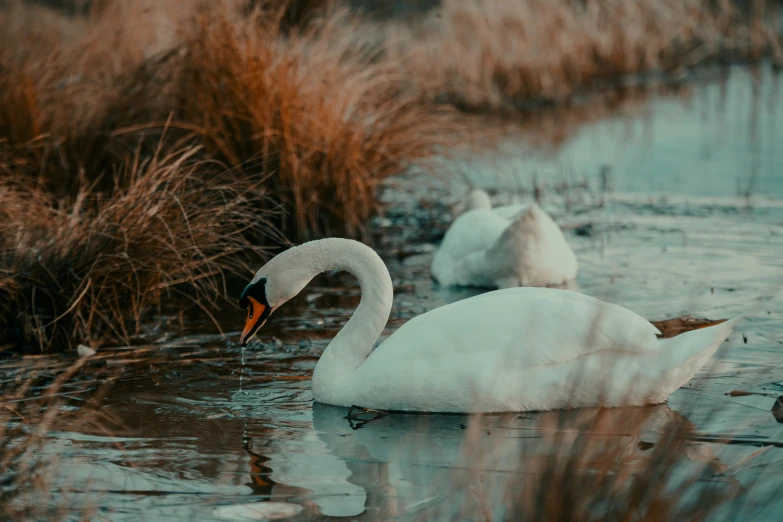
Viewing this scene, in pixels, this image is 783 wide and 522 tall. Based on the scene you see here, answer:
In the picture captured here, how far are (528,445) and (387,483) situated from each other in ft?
2.05

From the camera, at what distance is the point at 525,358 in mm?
4977

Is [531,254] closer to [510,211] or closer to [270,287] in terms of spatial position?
[510,211]

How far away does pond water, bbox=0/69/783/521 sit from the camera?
4.19m

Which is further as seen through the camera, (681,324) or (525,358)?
(681,324)

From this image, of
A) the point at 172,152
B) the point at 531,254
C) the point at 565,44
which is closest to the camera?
the point at 531,254

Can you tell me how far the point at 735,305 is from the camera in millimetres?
6781

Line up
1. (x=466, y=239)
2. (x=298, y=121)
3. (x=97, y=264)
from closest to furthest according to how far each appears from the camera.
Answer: (x=97, y=264) < (x=466, y=239) < (x=298, y=121)

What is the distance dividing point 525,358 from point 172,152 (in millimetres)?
4136

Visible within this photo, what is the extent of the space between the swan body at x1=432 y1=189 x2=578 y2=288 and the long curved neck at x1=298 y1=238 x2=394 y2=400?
5.71ft

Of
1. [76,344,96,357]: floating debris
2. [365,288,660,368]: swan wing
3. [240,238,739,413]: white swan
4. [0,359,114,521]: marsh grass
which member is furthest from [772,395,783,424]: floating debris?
[76,344,96,357]: floating debris

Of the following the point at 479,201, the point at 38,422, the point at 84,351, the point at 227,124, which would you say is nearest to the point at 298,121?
the point at 227,124

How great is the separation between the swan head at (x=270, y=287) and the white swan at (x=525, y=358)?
0.51m

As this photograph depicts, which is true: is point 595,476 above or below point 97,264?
above

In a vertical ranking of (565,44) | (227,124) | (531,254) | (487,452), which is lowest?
(565,44)
